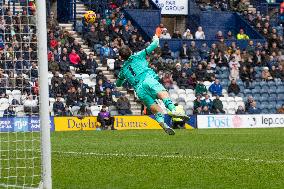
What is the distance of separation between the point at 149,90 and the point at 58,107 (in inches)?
624

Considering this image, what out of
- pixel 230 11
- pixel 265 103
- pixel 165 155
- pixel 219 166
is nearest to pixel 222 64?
pixel 265 103

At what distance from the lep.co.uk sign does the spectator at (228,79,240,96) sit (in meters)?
6.78

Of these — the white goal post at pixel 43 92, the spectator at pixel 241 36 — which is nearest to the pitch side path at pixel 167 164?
the white goal post at pixel 43 92

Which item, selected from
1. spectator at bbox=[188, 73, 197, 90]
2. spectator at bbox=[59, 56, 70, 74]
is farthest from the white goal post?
spectator at bbox=[188, 73, 197, 90]

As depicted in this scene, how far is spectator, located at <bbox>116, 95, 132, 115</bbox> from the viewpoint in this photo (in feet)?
122

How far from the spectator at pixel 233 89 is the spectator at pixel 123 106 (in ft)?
20.4

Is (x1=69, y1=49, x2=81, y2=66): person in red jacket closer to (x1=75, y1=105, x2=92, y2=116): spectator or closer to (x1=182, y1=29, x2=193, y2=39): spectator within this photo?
(x1=75, y1=105, x2=92, y2=116): spectator

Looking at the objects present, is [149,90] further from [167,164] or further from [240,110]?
[240,110]


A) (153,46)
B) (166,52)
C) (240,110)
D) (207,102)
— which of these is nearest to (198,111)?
(207,102)

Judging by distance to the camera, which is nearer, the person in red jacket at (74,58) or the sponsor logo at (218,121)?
the person in red jacket at (74,58)

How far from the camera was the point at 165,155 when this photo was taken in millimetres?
19484

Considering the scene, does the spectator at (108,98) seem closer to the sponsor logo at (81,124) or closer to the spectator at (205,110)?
the sponsor logo at (81,124)

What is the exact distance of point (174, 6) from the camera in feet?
153

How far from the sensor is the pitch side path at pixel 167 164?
13789mm
